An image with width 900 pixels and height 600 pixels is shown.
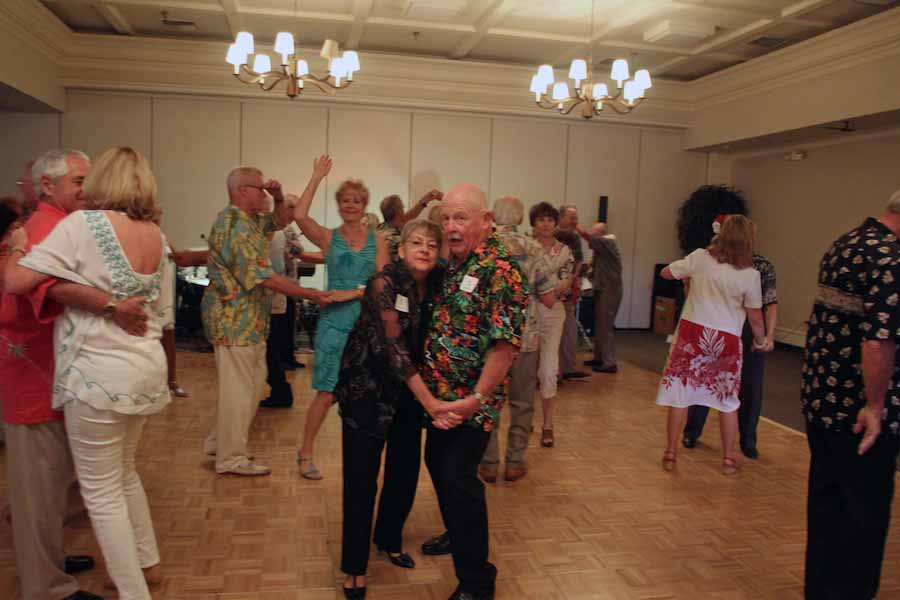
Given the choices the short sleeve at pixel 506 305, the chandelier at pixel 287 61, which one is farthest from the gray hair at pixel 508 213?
the chandelier at pixel 287 61

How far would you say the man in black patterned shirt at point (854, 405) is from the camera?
82.9 inches

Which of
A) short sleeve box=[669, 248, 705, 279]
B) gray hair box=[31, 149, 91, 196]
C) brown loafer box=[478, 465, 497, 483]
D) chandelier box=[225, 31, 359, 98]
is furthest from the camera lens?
chandelier box=[225, 31, 359, 98]

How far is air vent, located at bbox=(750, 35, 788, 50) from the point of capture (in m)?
7.20

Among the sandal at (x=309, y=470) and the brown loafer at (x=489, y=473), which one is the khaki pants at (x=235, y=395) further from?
the brown loafer at (x=489, y=473)

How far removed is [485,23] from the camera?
693 centimetres

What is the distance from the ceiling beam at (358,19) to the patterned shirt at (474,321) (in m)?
5.00

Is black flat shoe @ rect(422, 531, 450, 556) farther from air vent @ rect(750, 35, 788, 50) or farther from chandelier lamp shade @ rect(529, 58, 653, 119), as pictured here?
air vent @ rect(750, 35, 788, 50)

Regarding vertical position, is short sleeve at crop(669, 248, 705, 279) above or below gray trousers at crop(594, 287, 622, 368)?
above

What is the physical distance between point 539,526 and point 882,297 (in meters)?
1.71

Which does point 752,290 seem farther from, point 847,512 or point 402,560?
point 402,560

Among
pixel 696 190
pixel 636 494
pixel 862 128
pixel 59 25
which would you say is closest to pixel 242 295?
pixel 636 494

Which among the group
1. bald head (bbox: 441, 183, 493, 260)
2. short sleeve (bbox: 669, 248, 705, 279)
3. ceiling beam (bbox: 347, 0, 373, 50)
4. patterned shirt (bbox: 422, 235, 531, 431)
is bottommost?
patterned shirt (bbox: 422, 235, 531, 431)

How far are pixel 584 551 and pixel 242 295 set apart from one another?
195 cm

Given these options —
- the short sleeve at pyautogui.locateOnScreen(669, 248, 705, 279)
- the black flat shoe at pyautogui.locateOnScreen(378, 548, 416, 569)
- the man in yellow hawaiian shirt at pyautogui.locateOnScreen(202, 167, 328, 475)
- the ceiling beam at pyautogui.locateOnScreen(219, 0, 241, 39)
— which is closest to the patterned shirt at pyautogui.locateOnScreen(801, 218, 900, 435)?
the short sleeve at pyautogui.locateOnScreen(669, 248, 705, 279)
